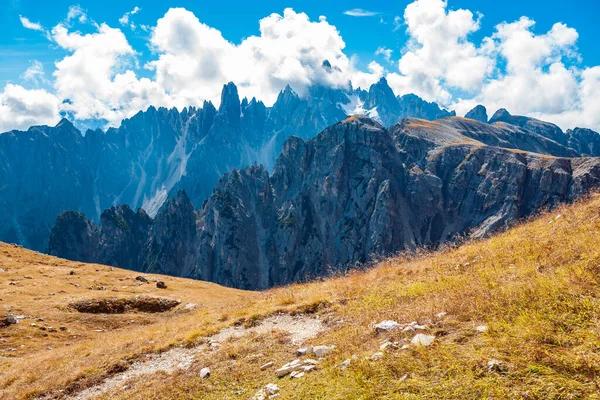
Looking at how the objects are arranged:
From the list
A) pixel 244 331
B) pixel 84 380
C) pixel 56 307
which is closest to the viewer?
pixel 84 380

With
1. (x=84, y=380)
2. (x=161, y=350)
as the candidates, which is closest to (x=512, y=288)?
(x=161, y=350)

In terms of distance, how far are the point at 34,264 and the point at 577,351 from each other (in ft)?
198

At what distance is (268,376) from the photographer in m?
9.18

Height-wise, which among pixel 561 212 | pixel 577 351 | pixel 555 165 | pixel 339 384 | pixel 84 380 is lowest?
pixel 84 380

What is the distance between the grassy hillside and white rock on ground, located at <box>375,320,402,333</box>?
0.66ft

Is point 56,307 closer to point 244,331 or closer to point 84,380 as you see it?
point 84,380

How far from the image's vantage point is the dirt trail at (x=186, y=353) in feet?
40.1

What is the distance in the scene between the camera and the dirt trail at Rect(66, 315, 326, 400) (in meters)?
12.2

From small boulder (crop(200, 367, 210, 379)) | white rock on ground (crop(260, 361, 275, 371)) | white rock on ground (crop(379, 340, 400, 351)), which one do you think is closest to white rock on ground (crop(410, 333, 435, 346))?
white rock on ground (crop(379, 340, 400, 351))

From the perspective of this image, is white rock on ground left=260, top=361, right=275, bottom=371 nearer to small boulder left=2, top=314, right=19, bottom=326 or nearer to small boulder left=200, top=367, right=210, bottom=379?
small boulder left=200, top=367, right=210, bottom=379

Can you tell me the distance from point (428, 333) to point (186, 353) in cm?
976

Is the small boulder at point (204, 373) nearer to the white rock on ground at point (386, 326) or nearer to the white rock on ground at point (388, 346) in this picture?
the white rock on ground at point (386, 326)

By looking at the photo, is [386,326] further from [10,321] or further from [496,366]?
[10,321]

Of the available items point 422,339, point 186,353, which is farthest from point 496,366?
point 186,353
